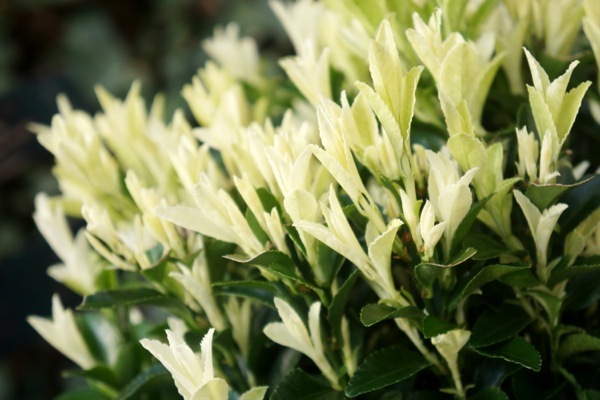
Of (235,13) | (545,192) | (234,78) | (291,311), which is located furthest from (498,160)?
(235,13)

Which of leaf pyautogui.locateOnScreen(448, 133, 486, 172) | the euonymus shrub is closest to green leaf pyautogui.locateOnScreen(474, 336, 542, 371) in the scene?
the euonymus shrub

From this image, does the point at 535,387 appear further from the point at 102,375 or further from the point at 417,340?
the point at 102,375

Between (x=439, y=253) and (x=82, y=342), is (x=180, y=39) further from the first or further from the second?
(x=439, y=253)

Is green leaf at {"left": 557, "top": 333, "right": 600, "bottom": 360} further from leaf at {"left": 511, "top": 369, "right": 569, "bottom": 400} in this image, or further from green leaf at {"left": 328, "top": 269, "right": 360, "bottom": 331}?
green leaf at {"left": 328, "top": 269, "right": 360, "bottom": 331}

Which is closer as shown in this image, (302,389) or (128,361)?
(302,389)

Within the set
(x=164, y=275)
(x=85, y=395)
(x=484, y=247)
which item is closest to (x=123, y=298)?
(x=164, y=275)

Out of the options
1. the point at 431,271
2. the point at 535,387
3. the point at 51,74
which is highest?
the point at 51,74

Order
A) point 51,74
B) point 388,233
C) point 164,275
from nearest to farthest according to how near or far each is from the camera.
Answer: point 388,233 → point 164,275 → point 51,74
